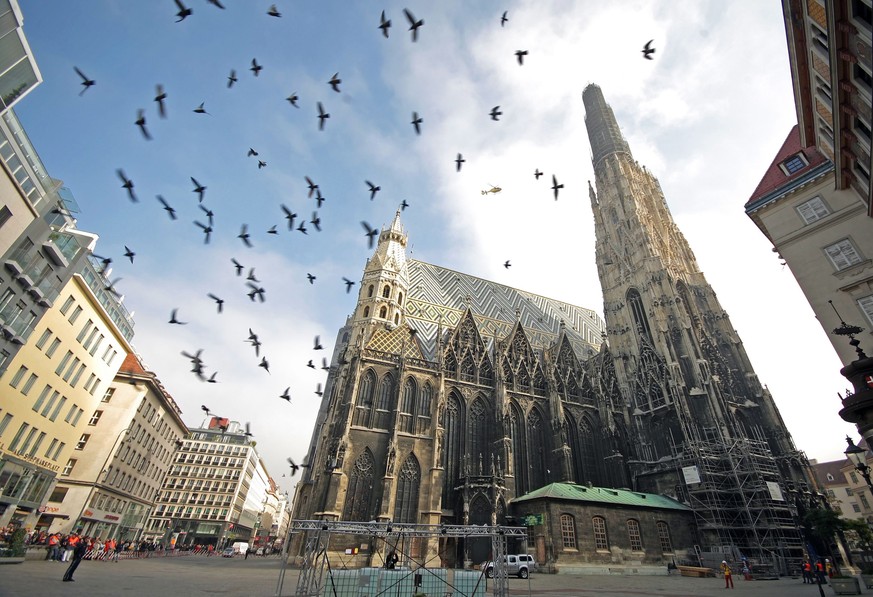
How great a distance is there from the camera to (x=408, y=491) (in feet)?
97.7

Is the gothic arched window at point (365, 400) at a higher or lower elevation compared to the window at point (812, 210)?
lower

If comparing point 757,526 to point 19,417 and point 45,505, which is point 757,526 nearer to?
point 19,417

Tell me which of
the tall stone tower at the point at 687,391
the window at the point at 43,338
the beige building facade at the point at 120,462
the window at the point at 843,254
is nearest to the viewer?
the window at the point at 843,254

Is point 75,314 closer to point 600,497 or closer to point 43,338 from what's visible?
point 43,338

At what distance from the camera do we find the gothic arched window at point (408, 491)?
95.3 ft

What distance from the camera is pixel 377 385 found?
3306 centimetres

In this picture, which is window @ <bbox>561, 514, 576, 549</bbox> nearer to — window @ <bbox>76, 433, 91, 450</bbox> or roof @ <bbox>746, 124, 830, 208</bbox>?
roof @ <bbox>746, 124, 830, 208</bbox>

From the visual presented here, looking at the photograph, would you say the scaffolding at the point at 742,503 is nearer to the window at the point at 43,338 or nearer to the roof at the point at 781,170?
the roof at the point at 781,170

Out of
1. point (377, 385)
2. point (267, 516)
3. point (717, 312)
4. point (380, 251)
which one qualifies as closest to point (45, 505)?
point (377, 385)

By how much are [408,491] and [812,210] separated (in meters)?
28.5

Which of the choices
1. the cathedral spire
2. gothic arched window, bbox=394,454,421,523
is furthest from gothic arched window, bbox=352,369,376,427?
the cathedral spire

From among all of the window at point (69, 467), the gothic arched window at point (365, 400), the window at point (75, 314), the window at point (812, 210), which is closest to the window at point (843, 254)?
the window at point (812, 210)

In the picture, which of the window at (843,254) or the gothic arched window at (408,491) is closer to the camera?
the window at (843,254)

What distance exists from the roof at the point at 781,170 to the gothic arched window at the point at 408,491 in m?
26.4
